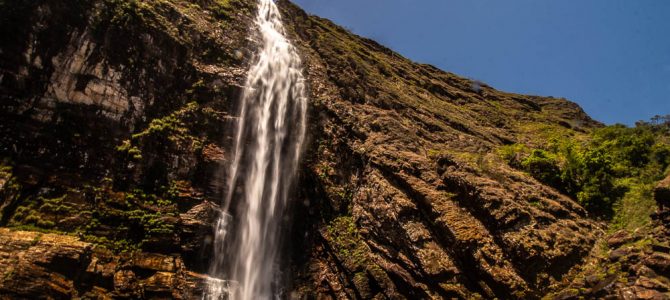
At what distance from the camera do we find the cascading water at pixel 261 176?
14.0m

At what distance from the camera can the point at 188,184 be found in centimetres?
1419

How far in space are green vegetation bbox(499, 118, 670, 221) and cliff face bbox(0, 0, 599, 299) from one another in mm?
1271

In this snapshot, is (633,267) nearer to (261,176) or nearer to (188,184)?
(261,176)

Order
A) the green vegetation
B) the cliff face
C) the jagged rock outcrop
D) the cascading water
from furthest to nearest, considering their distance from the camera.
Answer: the green vegetation, the cascading water, the cliff face, the jagged rock outcrop

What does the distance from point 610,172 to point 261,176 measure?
1449 cm

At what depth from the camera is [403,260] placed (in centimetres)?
1349

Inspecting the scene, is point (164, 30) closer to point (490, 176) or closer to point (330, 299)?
point (330, 299)

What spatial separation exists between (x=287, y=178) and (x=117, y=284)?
7.17 metres

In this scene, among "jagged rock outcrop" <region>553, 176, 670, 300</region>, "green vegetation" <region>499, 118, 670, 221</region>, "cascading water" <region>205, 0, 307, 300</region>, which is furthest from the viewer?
"green vegetation" <region>499, 118, 670, 221</region>

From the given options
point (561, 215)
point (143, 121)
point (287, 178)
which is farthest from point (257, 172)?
point (561, 215)

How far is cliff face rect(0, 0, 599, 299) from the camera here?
11.6 metres

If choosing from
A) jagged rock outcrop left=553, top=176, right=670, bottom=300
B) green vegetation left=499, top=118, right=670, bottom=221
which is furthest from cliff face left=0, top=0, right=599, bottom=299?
green vegetation left=499, top=118, right=670, bottom=221

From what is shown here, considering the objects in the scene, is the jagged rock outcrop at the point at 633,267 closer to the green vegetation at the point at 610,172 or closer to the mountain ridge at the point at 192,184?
the mountain ridge at the point at 192,184

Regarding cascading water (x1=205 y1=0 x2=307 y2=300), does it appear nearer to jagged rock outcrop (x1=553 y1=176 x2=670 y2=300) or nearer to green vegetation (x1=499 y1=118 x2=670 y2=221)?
jagged rock outcrop (x1=553 y1=176 x2=670 y2=300)
